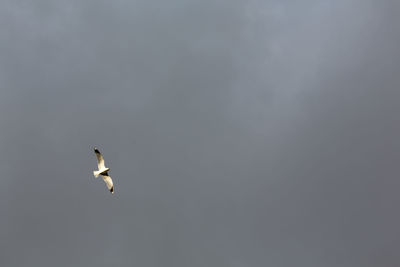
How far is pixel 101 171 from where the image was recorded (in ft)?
560
